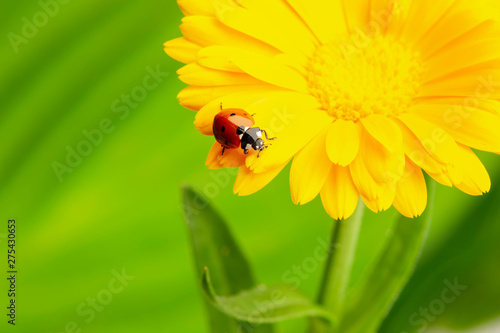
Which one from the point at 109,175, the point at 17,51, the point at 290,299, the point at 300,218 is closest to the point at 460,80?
the point at 290,299

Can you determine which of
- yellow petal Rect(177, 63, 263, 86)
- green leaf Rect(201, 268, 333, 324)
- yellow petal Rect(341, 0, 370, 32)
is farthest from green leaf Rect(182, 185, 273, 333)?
yellow petal Rect(341, 0, 370, 32)

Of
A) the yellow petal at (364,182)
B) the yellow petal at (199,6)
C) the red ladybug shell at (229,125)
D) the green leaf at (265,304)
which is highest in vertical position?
the yellow petal at (199,6)

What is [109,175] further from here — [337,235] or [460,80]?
[460,80]

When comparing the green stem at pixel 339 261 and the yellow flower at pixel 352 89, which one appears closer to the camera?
the yellow flower at pixel 352 89

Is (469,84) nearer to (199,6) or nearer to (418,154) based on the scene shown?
(418,154)

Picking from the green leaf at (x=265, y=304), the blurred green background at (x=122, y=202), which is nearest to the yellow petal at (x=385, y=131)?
the green leaf at (x=265, y=304)

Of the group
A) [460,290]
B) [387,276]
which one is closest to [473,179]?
[387,276]

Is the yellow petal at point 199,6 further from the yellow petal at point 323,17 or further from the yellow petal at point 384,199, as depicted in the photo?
the yellow petal at point 384,199
